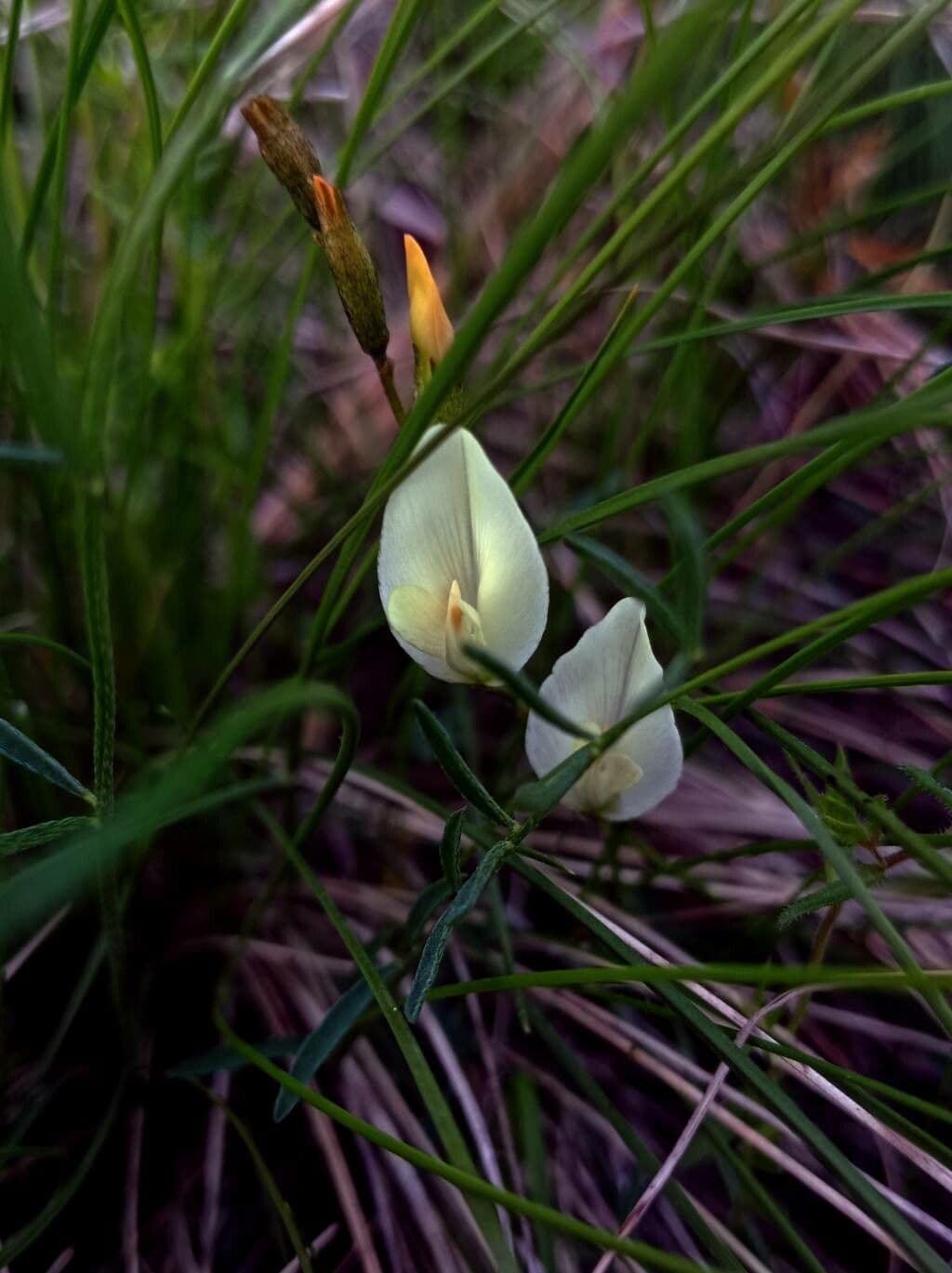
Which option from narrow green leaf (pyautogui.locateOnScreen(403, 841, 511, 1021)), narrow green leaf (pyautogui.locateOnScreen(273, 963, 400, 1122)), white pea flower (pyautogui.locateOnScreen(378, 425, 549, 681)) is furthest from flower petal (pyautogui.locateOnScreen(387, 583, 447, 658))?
narrow green leaf (pyautogui.locateOnScreen(273, 963, 400, 1122))

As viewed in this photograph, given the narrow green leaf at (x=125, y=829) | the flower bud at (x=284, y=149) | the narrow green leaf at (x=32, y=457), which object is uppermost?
Result: the flower bud at (x=284, y=149)

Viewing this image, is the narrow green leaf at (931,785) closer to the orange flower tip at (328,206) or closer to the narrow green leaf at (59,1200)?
the orange flower tip at (328,206)

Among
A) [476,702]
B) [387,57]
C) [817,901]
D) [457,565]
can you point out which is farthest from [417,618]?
[476,702]

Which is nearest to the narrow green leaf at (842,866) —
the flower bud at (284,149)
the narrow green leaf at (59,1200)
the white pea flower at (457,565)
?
the white pea flower at (457,565)

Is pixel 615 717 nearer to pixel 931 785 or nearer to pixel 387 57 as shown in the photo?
pixel 931 785

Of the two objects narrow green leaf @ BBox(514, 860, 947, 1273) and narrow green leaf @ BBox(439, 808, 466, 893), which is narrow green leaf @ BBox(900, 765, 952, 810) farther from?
narrow green leaf @ BBox(439, 808, 466, 893)
